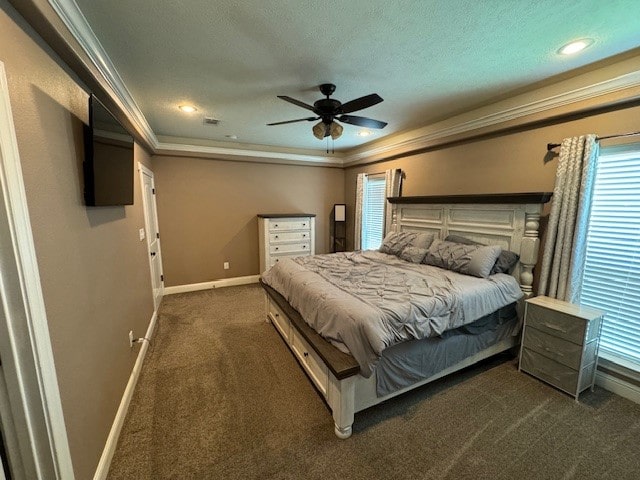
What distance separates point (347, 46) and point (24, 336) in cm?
231

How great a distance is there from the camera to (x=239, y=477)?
57.1 inches

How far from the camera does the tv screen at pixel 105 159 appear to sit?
1.51m

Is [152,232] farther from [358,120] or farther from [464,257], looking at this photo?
[464,257]

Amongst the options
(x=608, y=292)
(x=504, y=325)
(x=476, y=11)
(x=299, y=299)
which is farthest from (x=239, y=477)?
(x=608, y=292)

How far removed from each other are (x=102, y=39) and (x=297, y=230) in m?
3.52

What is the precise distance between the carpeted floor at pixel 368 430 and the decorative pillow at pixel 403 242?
57.7 inches

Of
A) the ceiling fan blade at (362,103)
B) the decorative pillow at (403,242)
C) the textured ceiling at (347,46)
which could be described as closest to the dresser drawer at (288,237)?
the decorative pillow at (403,242)

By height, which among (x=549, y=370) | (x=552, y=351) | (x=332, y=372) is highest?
(x=332, y=372)

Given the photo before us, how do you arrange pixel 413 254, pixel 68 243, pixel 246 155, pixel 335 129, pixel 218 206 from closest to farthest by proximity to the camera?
pixel 68 243
pixel 335 129
pixel 413 254
pixel 246 155
pixel 218 206

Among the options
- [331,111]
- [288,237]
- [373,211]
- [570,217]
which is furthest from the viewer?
[373,211]

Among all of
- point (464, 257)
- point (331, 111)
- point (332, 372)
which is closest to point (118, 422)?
point (332, 372)

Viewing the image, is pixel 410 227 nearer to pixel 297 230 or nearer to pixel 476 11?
pixel 297 230

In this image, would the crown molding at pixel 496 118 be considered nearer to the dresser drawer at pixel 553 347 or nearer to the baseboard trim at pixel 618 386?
the dresser drawer at pixel 553 347

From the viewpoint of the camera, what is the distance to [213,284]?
185 inches
